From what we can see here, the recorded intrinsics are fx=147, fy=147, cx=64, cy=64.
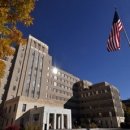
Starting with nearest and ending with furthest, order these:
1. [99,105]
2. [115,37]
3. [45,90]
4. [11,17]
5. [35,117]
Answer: [11,17]
[115,37]
[35,117]
[45,90]
[99,105]

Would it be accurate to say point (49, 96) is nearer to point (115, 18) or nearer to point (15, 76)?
point (15, 76)

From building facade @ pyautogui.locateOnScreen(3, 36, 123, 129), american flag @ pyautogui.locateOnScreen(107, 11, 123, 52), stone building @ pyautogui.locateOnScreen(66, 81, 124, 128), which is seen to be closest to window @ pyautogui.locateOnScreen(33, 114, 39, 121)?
building facade @ pyautogui.locateOnScreen(3, 36, 123, 129)

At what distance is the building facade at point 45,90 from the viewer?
1791 inches

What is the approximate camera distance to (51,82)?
220 ft

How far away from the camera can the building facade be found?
45484mm

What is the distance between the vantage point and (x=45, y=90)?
197 feet

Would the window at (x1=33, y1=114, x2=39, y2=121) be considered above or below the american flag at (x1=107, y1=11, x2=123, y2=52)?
below

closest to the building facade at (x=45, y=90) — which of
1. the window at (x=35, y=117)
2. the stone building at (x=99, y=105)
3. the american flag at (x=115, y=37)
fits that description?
the stone building at (x=99, y=105)

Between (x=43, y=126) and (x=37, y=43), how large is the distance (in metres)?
41.4

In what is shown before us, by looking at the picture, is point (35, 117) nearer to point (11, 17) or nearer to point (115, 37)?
point (115, 37)

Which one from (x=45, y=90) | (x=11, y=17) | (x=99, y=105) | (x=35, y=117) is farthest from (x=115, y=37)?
(x=99, y=105)

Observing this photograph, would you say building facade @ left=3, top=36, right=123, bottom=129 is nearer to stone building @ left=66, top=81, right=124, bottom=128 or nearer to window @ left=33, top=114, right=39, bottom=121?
stone building @ left=66, top=81, right=124, bottom=128

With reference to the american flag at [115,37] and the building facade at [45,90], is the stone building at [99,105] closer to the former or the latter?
the building facade at [45,90]

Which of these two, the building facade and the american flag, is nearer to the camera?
the american flag
